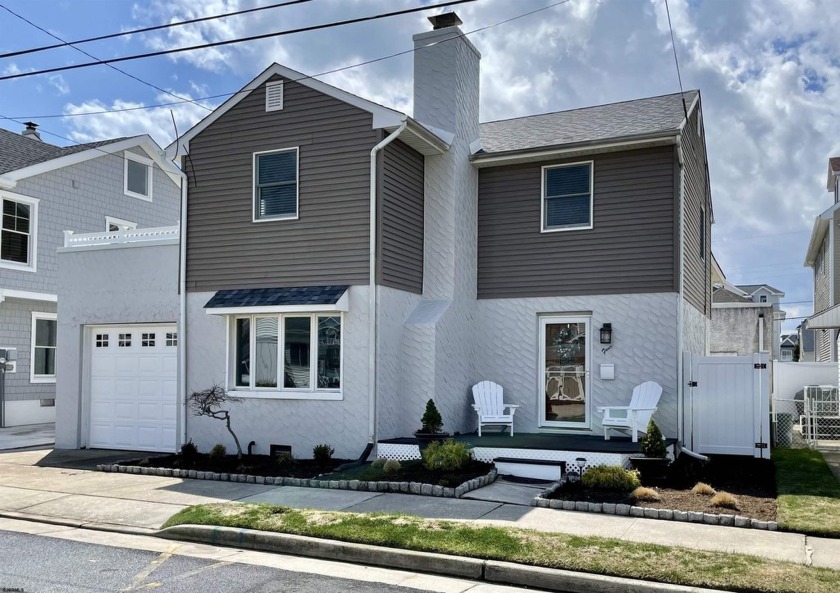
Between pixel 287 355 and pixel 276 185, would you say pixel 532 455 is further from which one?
pixel 276 185

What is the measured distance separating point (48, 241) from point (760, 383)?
57.4ft

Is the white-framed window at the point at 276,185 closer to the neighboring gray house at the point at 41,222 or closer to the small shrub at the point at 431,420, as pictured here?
the small shrub at the point at 431,420

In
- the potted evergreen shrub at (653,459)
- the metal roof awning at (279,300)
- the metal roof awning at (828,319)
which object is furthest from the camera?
the metal roof awning at (828,319)

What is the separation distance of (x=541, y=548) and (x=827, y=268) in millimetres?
22470

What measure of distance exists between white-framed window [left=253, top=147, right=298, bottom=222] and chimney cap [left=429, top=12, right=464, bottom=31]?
4.02 meters

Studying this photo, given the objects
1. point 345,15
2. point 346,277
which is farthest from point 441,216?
point 345,15

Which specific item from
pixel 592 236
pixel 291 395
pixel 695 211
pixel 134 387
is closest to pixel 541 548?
pixel 291 395

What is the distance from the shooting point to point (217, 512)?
8.72 meters

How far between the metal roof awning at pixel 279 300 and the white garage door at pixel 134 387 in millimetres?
1758

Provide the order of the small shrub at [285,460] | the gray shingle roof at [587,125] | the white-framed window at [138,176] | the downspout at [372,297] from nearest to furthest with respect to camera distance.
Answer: the small shrub at [285,460] → the downspout at [372,297] → the gray shingle roof at [587,125] → the white-framed window at [138,176]

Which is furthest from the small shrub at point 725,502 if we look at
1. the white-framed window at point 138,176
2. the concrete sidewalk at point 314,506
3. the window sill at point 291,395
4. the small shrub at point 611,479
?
the white-framed window at point 138,176

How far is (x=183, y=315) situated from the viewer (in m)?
13.8

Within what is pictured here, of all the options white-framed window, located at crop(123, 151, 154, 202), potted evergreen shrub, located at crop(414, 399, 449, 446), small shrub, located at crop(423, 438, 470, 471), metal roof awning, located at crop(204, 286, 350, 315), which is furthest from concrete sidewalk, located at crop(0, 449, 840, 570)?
white-framed window, located at crop(123, 151, 154, 202)

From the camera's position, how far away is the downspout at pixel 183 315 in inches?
541
